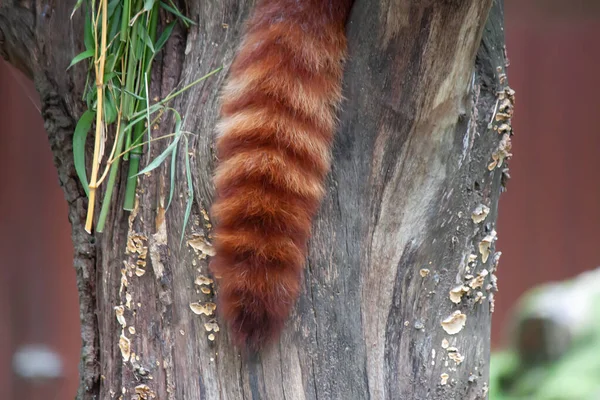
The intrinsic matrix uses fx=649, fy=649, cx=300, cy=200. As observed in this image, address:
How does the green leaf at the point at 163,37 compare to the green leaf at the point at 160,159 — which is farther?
the green leaf at the point at 163,37

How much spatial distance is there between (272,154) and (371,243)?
0.29 metres

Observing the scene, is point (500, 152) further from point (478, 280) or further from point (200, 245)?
point (200, 245)

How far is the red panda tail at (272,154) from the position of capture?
1174 mm

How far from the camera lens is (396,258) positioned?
52.5 inches

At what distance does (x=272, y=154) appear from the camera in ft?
3.94

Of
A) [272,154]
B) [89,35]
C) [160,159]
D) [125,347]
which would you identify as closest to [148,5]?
[89,35]

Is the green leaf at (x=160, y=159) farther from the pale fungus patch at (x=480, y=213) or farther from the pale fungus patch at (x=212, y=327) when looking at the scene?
the pale fungus patch at (x=480, y=213)

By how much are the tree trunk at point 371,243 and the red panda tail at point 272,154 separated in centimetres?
6

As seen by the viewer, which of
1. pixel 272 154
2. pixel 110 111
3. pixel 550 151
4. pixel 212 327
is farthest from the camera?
pixel 550 151

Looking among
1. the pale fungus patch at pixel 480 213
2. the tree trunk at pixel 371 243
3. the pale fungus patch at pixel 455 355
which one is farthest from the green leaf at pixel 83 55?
the pale fungus patch at pixel 455 355

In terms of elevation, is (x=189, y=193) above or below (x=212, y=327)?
above

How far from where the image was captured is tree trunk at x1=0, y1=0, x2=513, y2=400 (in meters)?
1.29

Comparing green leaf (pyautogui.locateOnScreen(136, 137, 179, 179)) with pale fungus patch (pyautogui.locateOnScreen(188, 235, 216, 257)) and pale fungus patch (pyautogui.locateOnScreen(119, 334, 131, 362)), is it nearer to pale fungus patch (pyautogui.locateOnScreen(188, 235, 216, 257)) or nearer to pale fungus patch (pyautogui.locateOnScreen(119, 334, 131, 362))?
pale fungus patch (pyautogui.locateOnScreen(188, 235, 216, 257))

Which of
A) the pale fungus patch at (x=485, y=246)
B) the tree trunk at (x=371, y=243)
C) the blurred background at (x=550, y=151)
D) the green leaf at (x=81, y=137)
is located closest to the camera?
the tree trunk at (x=371, y=243)
